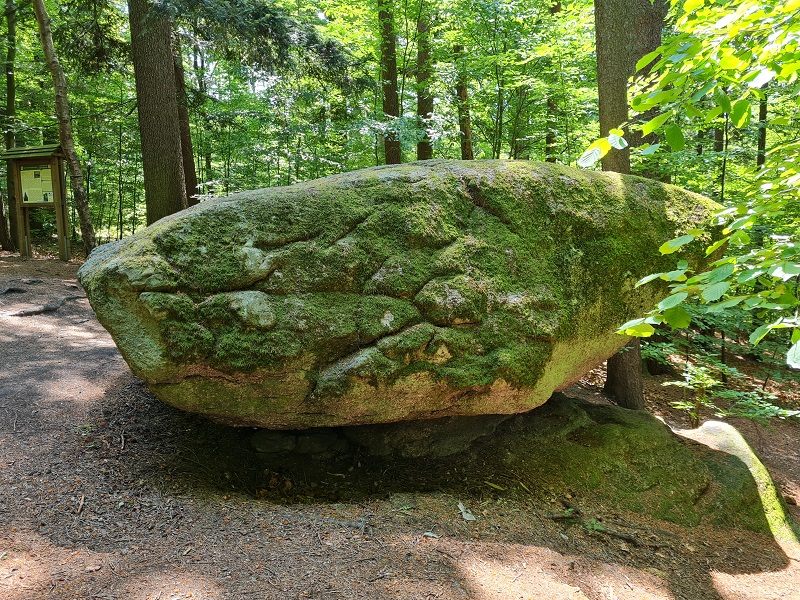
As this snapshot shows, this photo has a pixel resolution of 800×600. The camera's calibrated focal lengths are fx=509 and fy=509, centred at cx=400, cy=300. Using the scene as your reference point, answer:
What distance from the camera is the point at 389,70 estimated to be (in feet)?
38.3

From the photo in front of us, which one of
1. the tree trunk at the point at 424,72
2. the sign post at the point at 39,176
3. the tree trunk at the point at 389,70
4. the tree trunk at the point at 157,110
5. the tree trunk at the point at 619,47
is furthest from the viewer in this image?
the sign post at the point at 39,176

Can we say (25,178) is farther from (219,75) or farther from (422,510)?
(422,510)

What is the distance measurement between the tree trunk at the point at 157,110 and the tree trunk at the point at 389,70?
4432mm

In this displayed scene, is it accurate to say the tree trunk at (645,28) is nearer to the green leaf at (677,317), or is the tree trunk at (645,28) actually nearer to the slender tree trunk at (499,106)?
the slender tree trunk at (499,106)

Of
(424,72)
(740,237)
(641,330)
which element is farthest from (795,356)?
(424,72)

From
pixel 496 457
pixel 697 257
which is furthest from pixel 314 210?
pixel 697 257

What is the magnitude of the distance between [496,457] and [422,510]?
1.18m

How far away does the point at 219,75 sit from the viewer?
16562 mm

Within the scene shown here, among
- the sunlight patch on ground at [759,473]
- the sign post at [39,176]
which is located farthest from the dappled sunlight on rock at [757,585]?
the sign post at [39,176]

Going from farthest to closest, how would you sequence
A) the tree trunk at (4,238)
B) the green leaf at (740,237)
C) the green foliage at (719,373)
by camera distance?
the tree trunk at (4,238) → the green foliage at (719,373) → the green leaf at (740,237)

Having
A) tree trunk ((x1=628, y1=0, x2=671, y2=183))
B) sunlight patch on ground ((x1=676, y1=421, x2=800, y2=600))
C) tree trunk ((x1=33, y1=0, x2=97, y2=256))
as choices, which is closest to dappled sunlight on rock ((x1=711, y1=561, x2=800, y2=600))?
sunlight patch on ground ((x1=676, y1=421, x2=800, y2=600))

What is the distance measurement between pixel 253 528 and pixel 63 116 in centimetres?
986

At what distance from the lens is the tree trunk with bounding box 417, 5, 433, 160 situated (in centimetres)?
1091

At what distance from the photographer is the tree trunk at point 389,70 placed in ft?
36.3
